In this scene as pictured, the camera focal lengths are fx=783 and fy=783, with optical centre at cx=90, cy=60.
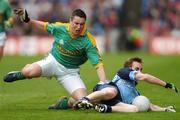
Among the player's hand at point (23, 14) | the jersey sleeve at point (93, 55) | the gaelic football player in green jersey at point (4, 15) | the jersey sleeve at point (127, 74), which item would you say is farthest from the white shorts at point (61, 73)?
the gaelic football player in green jersey at point (4, 15)

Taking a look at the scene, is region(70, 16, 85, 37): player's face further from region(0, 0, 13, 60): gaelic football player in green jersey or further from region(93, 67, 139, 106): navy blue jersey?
region(0, 0, 13, 60): gaelic football player in green jersey

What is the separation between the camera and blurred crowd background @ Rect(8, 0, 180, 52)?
39.2 meters

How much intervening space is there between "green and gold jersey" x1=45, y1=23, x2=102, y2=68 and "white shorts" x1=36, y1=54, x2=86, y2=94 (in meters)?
0.10

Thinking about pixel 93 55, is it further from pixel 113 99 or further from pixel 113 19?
pixel 113 19

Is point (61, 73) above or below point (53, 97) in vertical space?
above

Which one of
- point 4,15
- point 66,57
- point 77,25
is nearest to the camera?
point 77,25

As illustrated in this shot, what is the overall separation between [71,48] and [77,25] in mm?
548

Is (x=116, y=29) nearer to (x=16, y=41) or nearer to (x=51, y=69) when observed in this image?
(x=16, y=41)

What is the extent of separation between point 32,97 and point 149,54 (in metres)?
20.6

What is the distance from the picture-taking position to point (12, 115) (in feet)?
43.7

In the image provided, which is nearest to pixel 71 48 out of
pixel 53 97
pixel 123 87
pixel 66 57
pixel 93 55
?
pixel 66 57

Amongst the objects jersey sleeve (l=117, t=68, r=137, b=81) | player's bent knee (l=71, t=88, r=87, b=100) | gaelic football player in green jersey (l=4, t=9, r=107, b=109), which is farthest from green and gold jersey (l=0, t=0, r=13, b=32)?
jersey sleeve (l=117, t=68, r=137, b=81)

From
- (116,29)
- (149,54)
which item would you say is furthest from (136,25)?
(149,54)

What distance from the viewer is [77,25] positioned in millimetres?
14141
